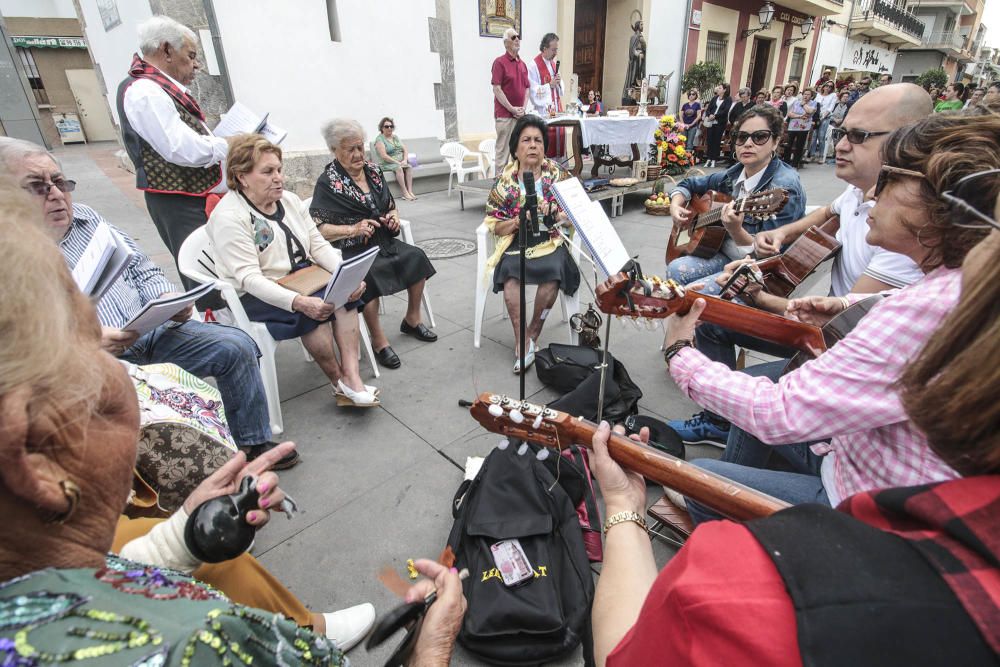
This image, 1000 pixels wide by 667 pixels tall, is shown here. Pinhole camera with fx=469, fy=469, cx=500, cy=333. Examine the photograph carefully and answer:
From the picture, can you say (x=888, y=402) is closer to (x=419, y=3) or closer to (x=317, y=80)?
(x=317, y=80)

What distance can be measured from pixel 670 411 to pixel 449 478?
4.41ft

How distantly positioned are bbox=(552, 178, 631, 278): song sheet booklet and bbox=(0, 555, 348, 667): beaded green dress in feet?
4.56

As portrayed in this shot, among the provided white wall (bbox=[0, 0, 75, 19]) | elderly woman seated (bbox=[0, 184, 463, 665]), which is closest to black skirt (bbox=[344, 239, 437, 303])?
elderly woman seated (bbox=[0, 184, 463, 665])

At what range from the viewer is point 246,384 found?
2.23 meters

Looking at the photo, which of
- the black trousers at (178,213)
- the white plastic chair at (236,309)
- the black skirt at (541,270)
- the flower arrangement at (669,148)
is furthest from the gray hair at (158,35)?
the flower arrangement at (669,148)

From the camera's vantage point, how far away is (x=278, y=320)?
2654 millimetres

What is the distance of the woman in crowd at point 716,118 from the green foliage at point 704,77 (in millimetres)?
1815

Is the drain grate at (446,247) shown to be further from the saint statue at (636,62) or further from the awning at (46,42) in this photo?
the awning at (46,42)

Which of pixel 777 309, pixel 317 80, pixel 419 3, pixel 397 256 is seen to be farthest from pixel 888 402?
pixel 419 3

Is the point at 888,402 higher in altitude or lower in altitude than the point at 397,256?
higher

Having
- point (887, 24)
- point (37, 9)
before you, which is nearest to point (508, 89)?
point (37, 9)

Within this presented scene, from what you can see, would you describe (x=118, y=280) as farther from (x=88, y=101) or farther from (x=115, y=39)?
(x=88, y=101)

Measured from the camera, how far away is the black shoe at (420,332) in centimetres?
356

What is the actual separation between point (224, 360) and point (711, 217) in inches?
114
